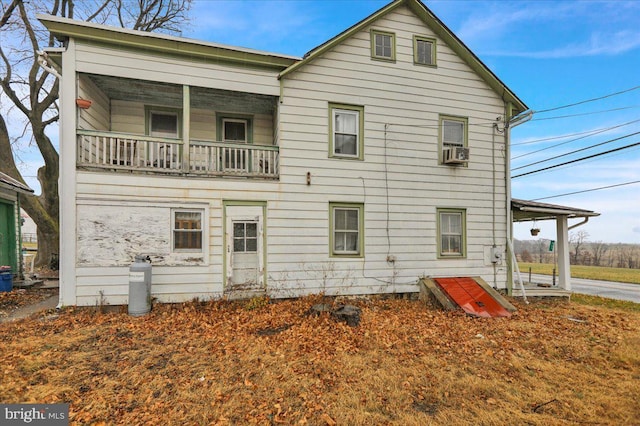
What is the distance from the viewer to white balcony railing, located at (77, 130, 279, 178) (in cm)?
700

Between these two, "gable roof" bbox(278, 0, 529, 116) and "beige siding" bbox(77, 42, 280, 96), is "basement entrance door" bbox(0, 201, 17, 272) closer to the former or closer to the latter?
"beige siding" bbox(77, 42, 280, 96)

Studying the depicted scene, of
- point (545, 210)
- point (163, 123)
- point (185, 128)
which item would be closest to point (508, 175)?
point (545, 210)

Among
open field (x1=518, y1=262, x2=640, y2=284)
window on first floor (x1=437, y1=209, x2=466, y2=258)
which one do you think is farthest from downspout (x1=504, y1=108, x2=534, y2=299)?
open field (x1=518, y1=262, x2=640, y2=284)

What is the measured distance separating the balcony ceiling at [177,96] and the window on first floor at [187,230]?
335 centimetres

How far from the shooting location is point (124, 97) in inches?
334

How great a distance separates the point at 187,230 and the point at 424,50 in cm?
881

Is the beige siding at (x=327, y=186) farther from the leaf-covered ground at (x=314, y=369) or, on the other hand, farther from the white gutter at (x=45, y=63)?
the leaf-covered ground at (x=314, y=369)

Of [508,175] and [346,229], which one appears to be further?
[508,175]

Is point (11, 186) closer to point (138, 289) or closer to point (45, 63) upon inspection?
point (45, 63)

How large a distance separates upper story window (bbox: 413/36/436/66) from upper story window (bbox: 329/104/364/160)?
253cm

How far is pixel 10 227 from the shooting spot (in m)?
10.8

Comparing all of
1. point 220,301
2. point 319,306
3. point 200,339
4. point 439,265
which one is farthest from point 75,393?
point 439,265

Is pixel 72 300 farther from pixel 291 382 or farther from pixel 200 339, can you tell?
pixel 291 382

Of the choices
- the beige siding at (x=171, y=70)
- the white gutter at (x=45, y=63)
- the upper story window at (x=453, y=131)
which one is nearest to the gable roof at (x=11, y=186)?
the white gutter at (x=45, y=63)
